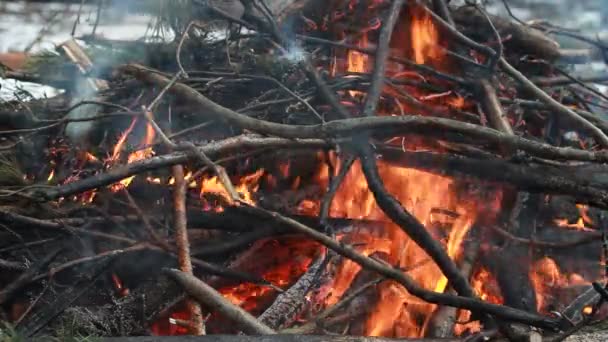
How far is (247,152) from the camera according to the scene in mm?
2902

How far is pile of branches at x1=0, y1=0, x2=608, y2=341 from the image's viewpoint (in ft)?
7.91

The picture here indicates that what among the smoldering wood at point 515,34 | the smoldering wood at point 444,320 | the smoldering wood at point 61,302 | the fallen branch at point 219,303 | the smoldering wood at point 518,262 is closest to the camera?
the fallen branch at point 219,303

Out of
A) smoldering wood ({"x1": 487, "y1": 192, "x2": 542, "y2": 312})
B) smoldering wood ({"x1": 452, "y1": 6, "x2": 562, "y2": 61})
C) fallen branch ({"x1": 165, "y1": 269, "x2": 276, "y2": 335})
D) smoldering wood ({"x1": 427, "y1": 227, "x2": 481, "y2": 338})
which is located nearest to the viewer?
fallen branch ({"x1": 165, "y1": 269, "x2": 276, "y2": 335})

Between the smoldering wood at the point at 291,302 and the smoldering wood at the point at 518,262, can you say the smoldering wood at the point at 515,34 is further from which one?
the smoldering wood at the point at 291,302

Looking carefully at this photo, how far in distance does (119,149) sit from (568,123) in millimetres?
2048

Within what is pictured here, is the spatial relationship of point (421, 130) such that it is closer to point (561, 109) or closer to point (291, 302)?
point (291, 302)

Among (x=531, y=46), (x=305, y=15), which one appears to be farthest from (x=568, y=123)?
(x=305, y=15)

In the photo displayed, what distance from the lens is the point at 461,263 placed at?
2863 mm

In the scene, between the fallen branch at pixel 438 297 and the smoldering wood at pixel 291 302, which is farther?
the smoldering wood at pixel 291 302

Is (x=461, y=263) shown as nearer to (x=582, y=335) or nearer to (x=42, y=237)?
(x=582, y=335)

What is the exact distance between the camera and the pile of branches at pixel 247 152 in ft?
7.91

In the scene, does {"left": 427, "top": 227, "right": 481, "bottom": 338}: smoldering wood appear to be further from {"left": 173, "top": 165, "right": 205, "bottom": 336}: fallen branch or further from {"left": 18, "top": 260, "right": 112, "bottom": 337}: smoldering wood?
{"left": 18, "top": 260, "right": 112, "bottom": 337}: smoldering wood

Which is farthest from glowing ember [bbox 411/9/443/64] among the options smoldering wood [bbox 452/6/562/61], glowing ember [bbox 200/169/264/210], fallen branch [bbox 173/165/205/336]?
fallen branch [bbox 173/165/205/336]

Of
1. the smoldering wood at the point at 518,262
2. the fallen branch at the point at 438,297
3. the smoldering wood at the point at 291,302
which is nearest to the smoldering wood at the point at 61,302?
the smoldering wood at the point at 291,302
